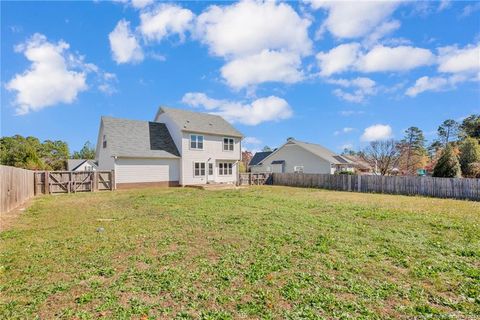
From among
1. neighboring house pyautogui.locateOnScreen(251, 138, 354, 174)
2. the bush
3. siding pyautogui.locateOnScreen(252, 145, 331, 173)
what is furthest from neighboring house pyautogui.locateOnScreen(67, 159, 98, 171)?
the bush

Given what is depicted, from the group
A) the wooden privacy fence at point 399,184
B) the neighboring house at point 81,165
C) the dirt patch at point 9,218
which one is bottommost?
the dirt patch at point 9,218

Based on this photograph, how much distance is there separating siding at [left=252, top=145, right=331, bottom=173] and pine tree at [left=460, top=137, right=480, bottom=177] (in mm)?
11790

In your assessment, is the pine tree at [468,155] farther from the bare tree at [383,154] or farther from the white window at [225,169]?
the white window at [225,169]

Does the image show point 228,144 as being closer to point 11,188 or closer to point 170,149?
point 170,149

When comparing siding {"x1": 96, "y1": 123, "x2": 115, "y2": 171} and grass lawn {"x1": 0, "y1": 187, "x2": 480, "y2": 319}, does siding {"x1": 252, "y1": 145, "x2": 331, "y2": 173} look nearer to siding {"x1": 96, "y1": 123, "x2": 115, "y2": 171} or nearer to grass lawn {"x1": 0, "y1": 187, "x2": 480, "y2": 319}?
siding {"x1": 96, "y1": 123, "x2": 115, "y2": 171}

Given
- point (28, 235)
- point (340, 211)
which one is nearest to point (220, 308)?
point (28, 235)

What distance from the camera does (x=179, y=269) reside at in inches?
173

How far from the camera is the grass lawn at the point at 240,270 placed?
10.6 feet

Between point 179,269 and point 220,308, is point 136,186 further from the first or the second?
point 220,308

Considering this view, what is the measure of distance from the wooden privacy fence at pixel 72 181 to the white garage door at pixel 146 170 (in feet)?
2.79

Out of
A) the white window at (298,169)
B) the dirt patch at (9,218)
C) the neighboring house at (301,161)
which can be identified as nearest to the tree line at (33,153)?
the dirt patch at (9,218)

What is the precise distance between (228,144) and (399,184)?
49.8 ft

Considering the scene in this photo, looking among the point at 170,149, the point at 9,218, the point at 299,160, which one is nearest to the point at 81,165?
the point at 170,149

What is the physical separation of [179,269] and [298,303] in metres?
2.06
